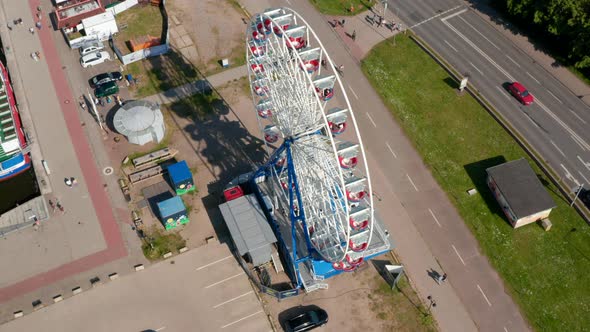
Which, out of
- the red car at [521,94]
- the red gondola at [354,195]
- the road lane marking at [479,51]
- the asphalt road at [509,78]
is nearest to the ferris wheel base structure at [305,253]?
the red gondola at [354,195]

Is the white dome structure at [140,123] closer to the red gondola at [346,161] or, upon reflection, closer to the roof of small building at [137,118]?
the roof of small building at [137,118]

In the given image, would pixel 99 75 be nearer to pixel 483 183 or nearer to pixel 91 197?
pixel 91 197

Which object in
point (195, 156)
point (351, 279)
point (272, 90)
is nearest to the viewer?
point (272, 90)

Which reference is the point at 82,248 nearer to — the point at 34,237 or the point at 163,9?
the point at 34,237

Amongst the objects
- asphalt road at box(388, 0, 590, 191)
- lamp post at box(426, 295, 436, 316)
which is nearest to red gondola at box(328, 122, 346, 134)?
lamp post at box(426, 295, 436, 316)

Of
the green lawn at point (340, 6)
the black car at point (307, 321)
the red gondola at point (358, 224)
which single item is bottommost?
the black car at point (307, 321)

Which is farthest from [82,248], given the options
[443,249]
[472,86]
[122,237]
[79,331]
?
[472,86]

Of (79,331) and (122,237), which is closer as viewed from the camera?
(79,331)
